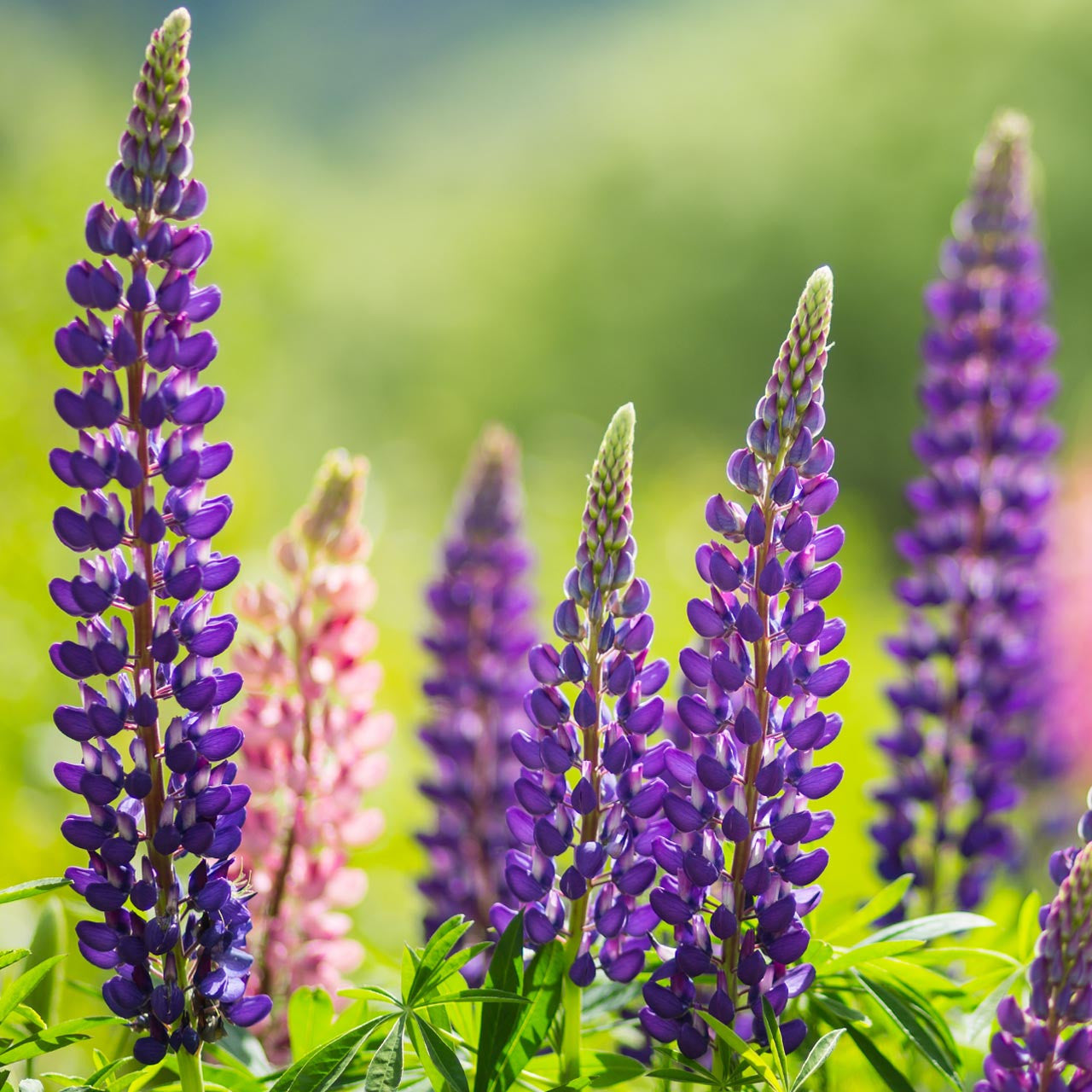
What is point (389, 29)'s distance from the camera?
25.0 meters

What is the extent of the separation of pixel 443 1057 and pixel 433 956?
75 mm

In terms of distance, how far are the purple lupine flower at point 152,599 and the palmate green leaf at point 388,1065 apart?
0.41 feet

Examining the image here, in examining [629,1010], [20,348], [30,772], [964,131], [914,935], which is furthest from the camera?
[964,131]

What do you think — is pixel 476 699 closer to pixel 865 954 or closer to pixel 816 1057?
pixel 865 954

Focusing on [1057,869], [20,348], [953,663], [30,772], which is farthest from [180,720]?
[20,348]

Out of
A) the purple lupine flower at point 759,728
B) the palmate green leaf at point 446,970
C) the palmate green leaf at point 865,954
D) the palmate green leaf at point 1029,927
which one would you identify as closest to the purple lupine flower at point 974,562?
the palmate green leaf at point 1029,927

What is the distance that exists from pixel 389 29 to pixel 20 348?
2360 cm

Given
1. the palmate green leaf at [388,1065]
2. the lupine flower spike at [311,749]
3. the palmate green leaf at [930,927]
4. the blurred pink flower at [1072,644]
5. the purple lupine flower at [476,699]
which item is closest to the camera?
the palmate green leaf at [388,1065]

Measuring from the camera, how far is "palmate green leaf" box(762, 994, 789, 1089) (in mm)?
945

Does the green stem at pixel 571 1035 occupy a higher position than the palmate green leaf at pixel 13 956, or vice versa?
the palmate green leaf at pixel 13 956

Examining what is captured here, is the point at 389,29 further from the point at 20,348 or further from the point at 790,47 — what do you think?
the point at 20,348

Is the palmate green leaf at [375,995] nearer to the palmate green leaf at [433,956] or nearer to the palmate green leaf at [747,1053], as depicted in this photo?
the palmate green leaf at [433,956]

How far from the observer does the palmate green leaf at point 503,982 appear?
0.96 m

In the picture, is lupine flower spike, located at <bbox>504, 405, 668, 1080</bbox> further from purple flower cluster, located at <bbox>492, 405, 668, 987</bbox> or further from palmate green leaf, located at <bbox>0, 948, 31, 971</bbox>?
palmate green leaf, located at <bbox>0, 948, 31, 971</bbox>
